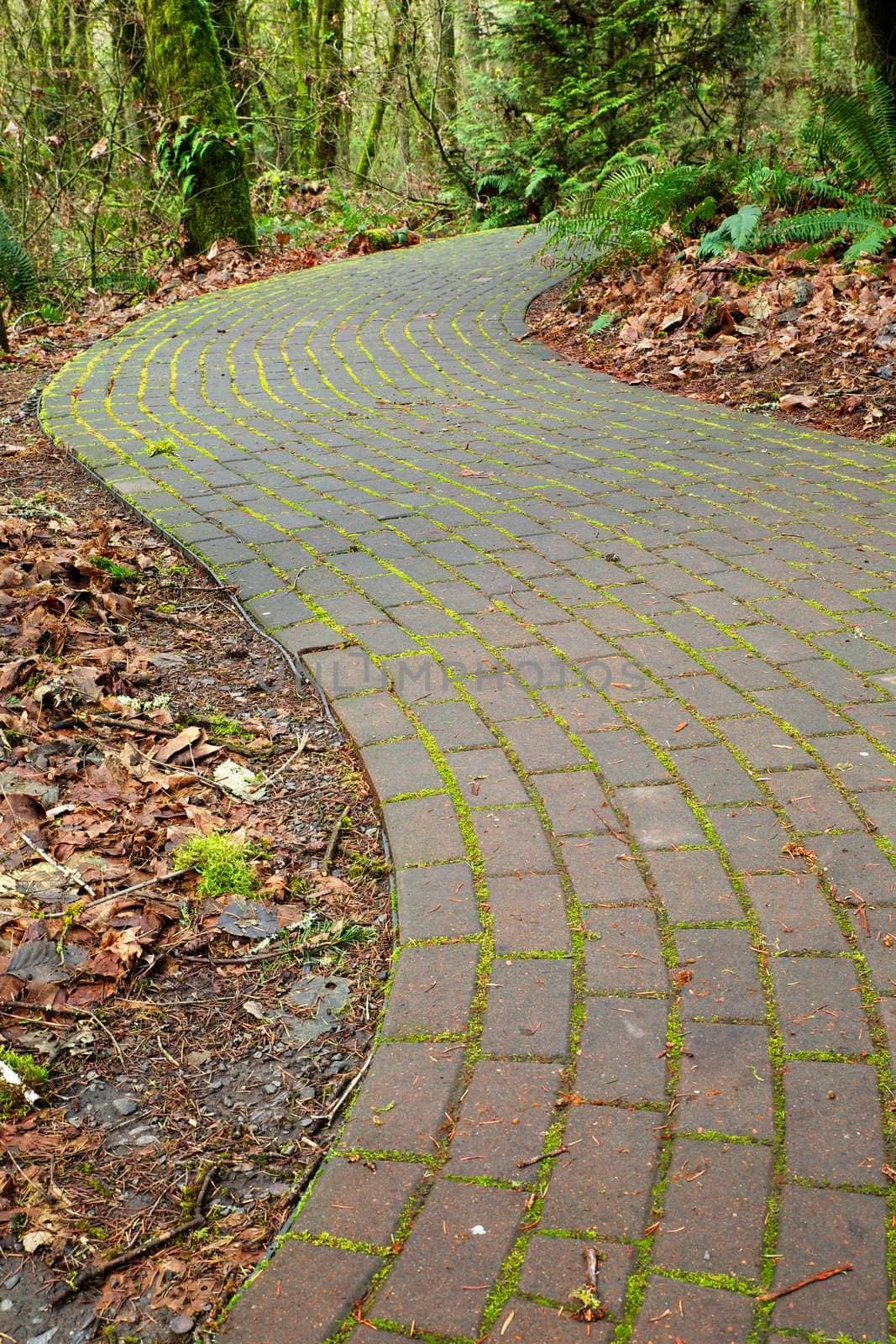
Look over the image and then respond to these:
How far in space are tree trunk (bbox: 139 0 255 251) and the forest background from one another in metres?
0.02

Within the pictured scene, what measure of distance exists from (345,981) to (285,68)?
20.0 metres

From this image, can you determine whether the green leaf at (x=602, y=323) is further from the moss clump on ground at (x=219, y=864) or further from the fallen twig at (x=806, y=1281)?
the fallen twig at (x=806, y=1281)

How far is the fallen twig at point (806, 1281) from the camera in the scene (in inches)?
71.0

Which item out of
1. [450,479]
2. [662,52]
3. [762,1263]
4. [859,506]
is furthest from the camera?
[662,52]

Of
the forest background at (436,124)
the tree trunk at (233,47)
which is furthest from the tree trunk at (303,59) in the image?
the tree trunk at (233,47)

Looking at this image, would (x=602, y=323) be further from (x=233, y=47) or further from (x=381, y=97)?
(x=381, y=97)

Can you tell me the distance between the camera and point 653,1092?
2.19 m

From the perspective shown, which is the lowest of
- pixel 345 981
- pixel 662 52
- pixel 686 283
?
pixel 345 981

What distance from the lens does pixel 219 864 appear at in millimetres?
2926

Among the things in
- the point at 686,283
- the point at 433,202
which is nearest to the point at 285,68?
the point at 433,202

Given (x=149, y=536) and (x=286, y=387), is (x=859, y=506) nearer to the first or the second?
(x=149, y=536)

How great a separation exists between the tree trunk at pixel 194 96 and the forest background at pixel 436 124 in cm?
2

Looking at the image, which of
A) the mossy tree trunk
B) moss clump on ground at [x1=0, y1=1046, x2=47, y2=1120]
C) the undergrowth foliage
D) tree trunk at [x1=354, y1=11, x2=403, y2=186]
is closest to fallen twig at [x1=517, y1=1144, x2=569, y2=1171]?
moss clump on ground at [x1=0, y1=1046, x2=47, y2=1120]

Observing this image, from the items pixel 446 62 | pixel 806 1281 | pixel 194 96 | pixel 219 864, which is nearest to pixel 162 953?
pixel 219 864
